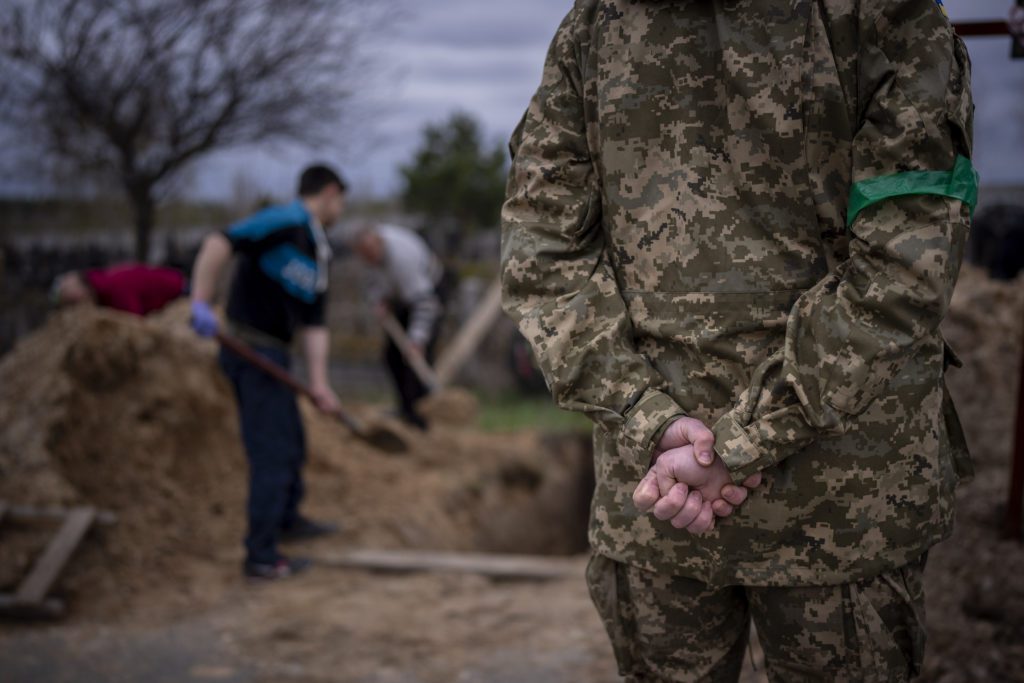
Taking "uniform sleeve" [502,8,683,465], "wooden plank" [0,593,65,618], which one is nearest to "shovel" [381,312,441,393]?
"wooden plank" [0,593,65,618]

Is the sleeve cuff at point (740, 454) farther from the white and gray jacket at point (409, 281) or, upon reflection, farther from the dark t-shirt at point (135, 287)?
the white and gray jacket at point (409, 281)

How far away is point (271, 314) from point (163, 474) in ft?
4.28

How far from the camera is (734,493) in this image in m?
1.54

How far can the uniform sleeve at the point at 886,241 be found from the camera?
142 cm

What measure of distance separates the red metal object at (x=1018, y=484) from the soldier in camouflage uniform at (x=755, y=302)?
1334 millimetres

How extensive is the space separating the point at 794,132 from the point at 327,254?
3.40 metres

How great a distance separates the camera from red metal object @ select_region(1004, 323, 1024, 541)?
2908 mm

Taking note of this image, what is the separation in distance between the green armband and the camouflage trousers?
0.61 m

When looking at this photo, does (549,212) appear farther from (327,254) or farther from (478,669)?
(327,254)

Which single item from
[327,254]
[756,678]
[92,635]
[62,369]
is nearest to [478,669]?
[756,678]

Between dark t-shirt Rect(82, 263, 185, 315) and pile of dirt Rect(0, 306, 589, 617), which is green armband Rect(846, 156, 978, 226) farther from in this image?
dark t-shirt Rect(82, 263, 185, 315)

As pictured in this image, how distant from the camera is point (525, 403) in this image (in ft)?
29.9

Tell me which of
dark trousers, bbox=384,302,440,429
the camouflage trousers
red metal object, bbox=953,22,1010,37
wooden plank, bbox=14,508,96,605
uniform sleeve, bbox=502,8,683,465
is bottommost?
wooden plank, bbox=14,508,96,605

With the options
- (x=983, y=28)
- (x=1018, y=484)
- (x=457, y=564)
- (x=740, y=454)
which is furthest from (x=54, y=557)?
(x=983, y=28)
